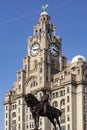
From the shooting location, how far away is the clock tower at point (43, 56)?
482 feet

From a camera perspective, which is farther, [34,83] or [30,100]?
[34,83]

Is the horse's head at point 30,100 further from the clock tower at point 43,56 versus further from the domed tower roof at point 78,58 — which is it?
the domed tower roof at point 78,58

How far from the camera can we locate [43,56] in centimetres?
14800

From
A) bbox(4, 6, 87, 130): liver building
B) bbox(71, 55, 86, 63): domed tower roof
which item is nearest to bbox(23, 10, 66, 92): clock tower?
bbox(4, 6, 87, 130): liver building

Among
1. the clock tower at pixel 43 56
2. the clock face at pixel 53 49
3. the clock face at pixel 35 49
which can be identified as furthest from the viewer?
the clock face at pixel 35 49

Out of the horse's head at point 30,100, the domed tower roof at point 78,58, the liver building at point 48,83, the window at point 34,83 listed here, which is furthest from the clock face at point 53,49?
the horse's head at point 30,100

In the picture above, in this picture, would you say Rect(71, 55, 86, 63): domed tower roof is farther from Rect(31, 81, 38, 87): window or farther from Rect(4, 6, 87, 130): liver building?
Rect(31, 81, 38, 87): window

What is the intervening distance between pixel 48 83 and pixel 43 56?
32.1 ft

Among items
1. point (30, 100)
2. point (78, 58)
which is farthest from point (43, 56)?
point (30, 100)

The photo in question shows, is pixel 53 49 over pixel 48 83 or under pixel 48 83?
over

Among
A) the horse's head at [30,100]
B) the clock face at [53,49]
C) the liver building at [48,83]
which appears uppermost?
the clock face at [53,49]

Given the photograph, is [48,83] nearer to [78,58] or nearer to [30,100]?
[78,58]

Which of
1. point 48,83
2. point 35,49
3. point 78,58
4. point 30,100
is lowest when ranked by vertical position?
point 30,100

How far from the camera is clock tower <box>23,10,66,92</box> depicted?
14688 cm
